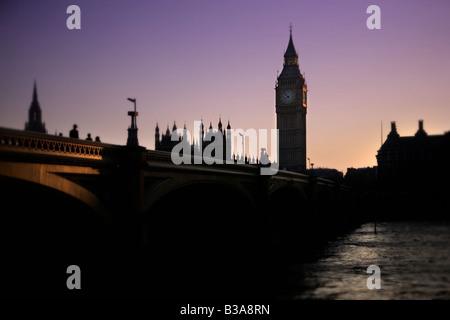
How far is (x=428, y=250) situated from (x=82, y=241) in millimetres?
14500

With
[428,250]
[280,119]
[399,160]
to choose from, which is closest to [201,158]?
[399,160]

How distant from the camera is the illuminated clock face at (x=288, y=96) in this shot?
16600 centimetres

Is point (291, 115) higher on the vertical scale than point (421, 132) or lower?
higher

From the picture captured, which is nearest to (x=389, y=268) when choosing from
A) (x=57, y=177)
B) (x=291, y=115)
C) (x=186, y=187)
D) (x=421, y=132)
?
(x=186, y=187)

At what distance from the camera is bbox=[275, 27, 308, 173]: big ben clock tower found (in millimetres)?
165375

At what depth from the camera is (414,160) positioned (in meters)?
12.3

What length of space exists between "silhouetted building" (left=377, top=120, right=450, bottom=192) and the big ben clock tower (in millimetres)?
148981

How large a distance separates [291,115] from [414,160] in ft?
517

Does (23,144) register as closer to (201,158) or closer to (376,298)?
(201,158)

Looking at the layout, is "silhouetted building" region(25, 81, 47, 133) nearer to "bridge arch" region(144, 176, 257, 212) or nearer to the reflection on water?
"bridge arch" region(144, 176, 257, 212)

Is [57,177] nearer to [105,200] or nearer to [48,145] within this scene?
[48,145]

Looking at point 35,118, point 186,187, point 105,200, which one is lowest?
point 105,200

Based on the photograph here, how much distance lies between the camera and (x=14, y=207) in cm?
1902

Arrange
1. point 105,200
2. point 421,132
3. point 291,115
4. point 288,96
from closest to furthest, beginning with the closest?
point 421,132 < point 105,200 < point 288,96 < point 291,115
